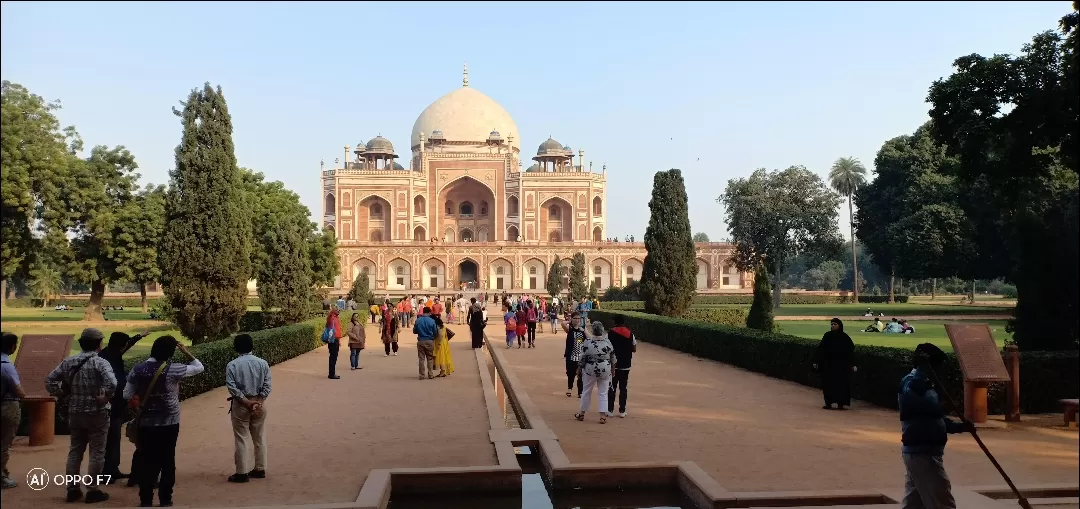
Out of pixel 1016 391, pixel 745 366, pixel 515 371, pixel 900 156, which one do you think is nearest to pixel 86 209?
pixel 515 371

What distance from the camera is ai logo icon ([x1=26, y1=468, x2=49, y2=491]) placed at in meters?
5.92

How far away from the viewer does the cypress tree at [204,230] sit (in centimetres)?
1564

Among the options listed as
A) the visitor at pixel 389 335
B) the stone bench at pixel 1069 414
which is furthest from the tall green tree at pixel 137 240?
the stone bench at pixel 1069 414

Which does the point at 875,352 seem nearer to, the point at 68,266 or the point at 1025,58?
the point at 1025,58

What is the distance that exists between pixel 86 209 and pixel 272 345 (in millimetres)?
17792

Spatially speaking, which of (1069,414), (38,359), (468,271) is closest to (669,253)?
(1069,414)

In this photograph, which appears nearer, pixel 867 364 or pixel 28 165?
pixel 867 364

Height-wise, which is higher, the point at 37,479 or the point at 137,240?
the point at 137,240

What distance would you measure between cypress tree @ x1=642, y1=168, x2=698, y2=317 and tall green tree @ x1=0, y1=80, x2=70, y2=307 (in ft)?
56.4

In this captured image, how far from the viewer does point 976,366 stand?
8.21m

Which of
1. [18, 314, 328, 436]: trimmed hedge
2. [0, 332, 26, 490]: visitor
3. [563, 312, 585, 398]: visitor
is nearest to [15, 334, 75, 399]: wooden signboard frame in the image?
[18, 314, 328, 436]: trimmed hedge

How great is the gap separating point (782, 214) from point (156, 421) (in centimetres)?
3853

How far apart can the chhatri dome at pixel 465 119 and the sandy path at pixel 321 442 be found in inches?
2060

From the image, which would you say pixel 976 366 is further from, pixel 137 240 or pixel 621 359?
pixel 137 240
